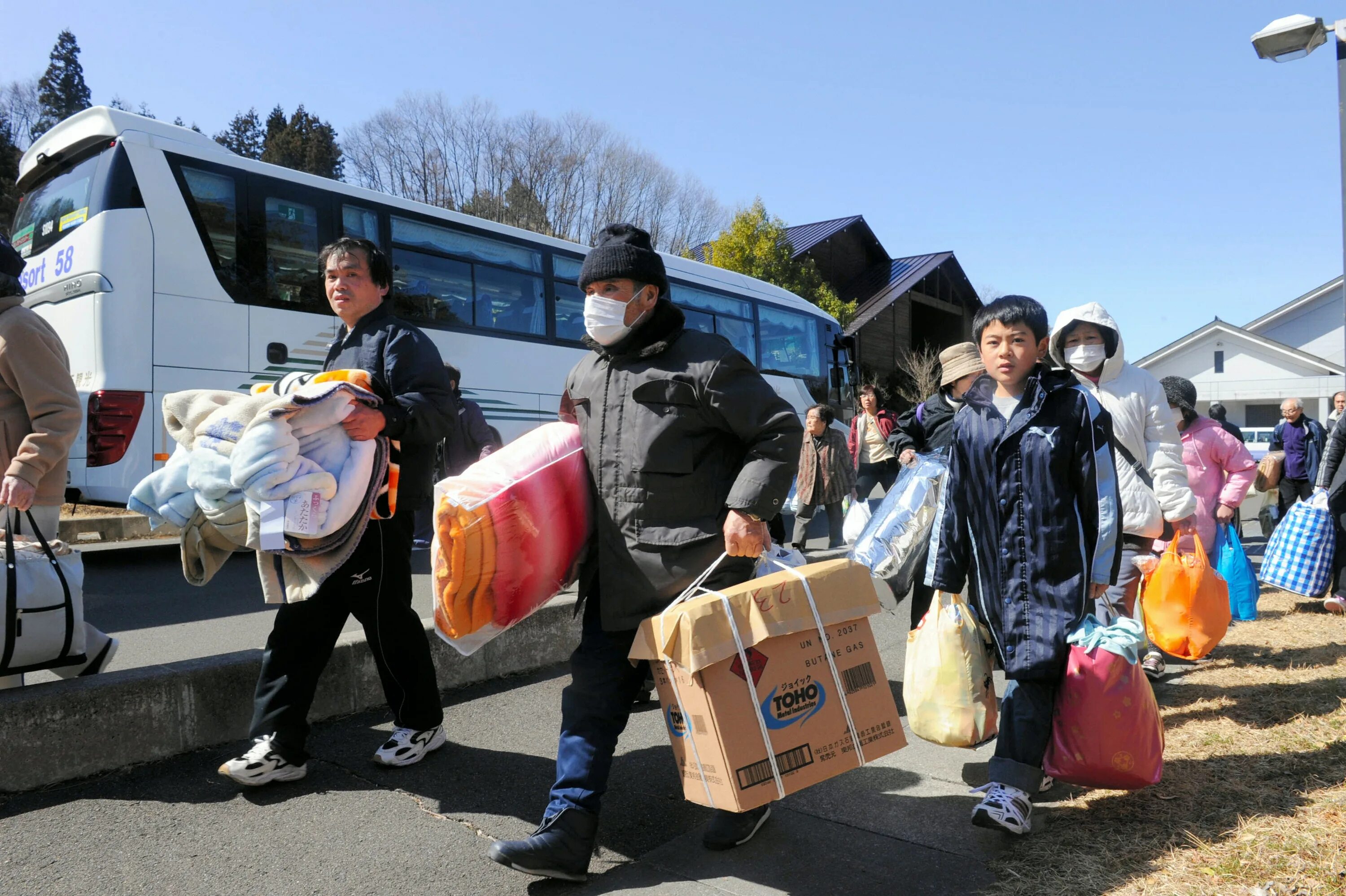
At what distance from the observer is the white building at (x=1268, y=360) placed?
41.3m

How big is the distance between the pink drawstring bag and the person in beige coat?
11.3 feet

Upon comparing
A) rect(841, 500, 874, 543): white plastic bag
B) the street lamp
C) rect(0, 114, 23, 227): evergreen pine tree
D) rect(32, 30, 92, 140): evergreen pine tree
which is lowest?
rect(841, 500, 874, 543): white plastic bag

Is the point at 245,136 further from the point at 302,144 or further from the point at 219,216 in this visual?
the point at 219,216

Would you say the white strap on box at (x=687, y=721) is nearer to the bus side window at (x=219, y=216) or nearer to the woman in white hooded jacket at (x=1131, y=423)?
the woman in white hooded jacket at (x=1131, y=423)

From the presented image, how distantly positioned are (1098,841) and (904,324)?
32.3 m

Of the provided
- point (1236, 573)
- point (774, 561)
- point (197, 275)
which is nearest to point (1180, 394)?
point (1236, 573)

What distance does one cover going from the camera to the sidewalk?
253cm

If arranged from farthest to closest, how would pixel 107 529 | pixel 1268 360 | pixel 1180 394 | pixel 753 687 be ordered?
pixel 1268 360, pixel 107 529, pixel 1180 394, pixel 753 687

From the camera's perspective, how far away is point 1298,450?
10.1m

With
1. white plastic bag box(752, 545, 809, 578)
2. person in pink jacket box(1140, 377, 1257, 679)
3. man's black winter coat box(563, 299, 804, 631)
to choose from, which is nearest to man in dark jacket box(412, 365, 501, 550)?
man's black winter coat box(563, 299, 804, 631)

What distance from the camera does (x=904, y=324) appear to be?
33.6 meters

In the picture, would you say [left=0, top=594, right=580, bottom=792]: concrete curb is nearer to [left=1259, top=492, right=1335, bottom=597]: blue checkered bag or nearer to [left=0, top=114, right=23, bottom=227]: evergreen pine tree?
[left=1259, top=492, right=1335, bottom=597]: blue checkered bag

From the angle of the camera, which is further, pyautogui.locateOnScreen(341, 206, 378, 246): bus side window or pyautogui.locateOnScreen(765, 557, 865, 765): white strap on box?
pyautogui.locateOnScreen(341, 206, 378, 246): bus side window

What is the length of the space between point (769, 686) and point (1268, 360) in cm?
4909
